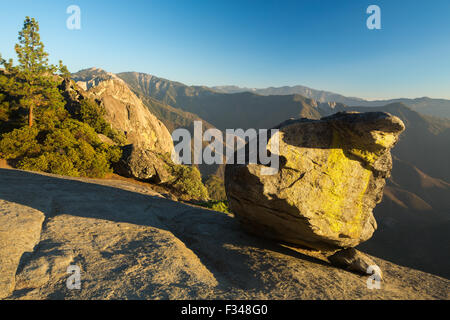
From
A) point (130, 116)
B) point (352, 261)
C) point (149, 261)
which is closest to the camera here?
point (149, 261)

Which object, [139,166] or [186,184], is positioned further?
[186,184]

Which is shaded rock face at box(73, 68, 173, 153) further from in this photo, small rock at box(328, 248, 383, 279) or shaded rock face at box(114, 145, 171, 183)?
small rock at box(328, 248, 383, 279)

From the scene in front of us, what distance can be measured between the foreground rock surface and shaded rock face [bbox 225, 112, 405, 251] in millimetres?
1236

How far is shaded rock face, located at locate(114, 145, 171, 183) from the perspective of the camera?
84.6 feet

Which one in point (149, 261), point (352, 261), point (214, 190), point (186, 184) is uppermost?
point (149, 261)

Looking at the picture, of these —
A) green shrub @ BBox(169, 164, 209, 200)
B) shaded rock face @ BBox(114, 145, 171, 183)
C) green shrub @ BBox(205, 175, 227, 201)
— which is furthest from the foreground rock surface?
green shrub @ BBox(205, 175, 227, 201)

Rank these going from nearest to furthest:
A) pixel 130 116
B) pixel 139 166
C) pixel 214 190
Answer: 1. pixel 139 166
2. pixel 130 116
3. pixel 214 190

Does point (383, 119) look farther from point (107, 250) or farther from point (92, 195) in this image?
point (92, 195)

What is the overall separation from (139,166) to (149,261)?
21153 mm

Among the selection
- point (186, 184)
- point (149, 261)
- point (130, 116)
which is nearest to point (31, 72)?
point (186, 184)

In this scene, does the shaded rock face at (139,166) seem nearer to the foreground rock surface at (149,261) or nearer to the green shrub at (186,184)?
the green shrub at (186,184)

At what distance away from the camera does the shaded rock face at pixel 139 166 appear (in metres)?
25.8

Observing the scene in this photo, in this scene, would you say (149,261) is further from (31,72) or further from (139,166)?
(31,72)

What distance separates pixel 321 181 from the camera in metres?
8.09
